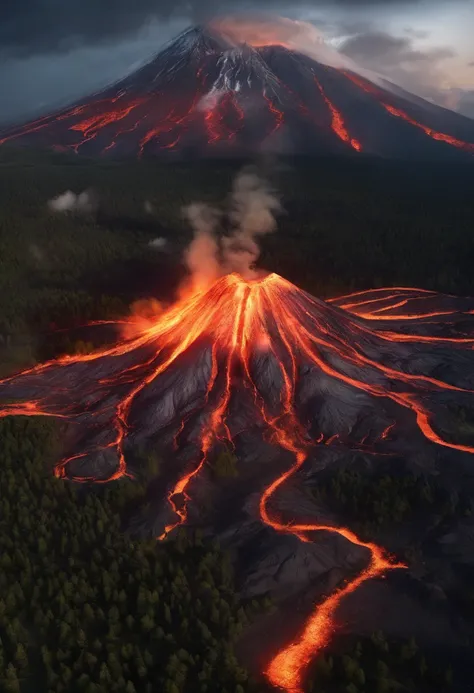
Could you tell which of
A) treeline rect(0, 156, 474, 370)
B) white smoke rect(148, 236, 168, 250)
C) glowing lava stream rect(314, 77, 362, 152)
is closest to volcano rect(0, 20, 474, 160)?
glowing lava stream rect(314, 77, 362, 152)

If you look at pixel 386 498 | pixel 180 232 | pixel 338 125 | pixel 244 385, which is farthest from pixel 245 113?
pixel 386 498

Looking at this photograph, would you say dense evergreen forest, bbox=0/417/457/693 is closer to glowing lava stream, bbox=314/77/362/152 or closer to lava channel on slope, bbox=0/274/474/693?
lava channel on slope, bbox=0/274/474/693

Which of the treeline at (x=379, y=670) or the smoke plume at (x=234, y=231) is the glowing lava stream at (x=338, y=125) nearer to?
the smoke plume at (x=234, y=231)

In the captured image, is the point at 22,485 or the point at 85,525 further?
the point at 22,485

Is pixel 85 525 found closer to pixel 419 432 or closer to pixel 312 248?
pixel 419 432

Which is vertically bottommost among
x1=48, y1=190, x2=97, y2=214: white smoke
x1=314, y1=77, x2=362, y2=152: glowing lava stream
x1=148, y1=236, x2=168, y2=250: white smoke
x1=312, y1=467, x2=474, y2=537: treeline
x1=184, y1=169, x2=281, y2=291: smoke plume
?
x1=312, y1=467, x2=474, y2=537: treeline

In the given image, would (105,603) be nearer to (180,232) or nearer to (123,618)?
(123,618)

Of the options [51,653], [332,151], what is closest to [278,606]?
[51,653]
